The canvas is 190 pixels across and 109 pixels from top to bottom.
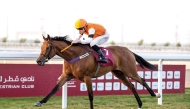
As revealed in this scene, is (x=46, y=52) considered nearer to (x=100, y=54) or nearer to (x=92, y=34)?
(x=92, y=34)

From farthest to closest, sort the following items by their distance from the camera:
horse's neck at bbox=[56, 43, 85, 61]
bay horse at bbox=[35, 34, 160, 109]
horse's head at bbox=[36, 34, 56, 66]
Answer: horse's neck at bbox=[56, 43, 85, 61], bay horse at bbox=[35, 34, 160, 109], horse's head at bbox=[36, 34, 56, 66]

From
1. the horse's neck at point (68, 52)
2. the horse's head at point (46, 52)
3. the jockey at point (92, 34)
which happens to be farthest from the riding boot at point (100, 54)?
the horse's head at point (46, 52)

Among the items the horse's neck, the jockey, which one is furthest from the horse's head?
the jockey

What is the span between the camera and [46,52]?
6.11 metres

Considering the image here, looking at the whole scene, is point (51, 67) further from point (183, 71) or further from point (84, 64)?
point (183, 71)

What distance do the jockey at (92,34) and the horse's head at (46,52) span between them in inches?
18.1

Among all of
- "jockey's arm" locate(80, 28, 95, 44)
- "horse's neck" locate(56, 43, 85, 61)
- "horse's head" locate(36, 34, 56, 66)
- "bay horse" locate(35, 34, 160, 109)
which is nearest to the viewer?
"horse's head" locate(36, 34, 56, 66)

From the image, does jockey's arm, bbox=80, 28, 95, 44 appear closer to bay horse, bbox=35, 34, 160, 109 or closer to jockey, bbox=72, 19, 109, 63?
A: jockey, bbox=72, 19, 109, 63

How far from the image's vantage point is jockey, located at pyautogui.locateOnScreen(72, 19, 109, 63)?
651 centimetres

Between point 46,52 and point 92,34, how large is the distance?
845 millimetres

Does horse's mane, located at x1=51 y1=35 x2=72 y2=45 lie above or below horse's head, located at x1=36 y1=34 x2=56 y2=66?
above

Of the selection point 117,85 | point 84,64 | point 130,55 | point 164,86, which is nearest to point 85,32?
point 84,64

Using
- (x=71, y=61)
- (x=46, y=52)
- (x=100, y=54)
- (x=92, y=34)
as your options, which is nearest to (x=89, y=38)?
(x=92, y=34)

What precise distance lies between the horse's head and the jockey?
0.46 metres
